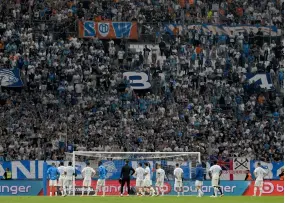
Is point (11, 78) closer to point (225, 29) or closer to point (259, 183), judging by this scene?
point (225, 29)

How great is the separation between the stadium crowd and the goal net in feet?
16.4

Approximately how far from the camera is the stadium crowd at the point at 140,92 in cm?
6334

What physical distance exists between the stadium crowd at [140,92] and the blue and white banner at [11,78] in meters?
0.42

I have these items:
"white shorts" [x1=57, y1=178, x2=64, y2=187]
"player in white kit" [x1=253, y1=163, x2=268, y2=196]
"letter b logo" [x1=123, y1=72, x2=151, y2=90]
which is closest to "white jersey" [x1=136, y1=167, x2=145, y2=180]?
"white shorts" [x1=57, y1=178, x2=64, y2=187]

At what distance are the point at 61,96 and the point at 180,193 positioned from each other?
54.2ft

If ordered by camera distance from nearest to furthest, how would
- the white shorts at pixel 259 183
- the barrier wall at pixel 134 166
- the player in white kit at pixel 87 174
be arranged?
the player in white kit at pixel 87 174
the white shorts at pixel 259 183
the barrier wall at pixel 134 166

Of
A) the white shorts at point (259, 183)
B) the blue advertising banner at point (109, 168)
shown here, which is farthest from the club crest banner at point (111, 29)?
the white shorts at point (259, 183)

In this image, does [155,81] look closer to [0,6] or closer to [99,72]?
[99,72]

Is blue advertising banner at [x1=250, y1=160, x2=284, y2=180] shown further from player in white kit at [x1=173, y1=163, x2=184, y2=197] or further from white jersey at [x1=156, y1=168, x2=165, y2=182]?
white jersey at [x1=156, y1=168, x2=165, y2=182]

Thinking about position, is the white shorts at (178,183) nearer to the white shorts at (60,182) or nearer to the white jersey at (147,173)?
the white jersey at (147,173)

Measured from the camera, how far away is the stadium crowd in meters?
63.3

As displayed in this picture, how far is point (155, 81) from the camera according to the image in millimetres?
69938

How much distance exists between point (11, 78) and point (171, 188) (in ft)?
59.9

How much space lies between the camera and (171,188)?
53938 mm
